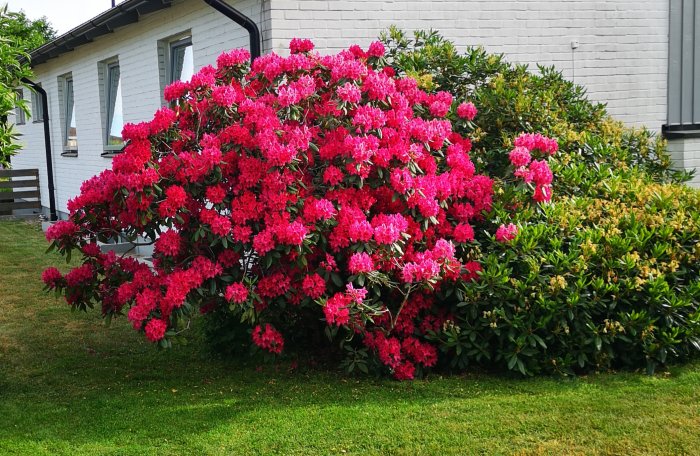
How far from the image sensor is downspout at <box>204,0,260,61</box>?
6.95 meters

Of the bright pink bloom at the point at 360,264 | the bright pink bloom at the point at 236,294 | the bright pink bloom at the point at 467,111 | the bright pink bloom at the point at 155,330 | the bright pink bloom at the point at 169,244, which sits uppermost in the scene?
the bright pink bloom at the point at 467,111

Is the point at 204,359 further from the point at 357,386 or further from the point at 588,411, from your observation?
the point at 588,411

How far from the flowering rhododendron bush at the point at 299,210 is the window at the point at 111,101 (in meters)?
7.06

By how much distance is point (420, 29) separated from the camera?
7746 millimetres

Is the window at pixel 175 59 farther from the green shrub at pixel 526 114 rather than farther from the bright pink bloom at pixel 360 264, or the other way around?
the bright pink bloom at pixel 360 264

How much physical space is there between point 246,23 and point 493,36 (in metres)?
2.66

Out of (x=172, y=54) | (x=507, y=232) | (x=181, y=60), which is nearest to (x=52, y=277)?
(x=507, y=232)

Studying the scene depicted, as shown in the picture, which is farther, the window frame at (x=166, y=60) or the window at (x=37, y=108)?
the window at (x=37, y=108)

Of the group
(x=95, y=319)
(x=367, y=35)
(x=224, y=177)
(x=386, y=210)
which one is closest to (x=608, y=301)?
(x=386, y=210)

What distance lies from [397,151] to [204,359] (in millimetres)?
2343

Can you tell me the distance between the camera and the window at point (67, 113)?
15164 millimetres

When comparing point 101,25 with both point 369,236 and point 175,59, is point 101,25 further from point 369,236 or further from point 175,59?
point 369,236

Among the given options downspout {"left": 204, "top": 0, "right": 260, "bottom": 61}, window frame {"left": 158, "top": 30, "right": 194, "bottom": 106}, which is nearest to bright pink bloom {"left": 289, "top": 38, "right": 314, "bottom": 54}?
downspout {"left": 204, "top": 0, "right": 260, "bottom": 61}

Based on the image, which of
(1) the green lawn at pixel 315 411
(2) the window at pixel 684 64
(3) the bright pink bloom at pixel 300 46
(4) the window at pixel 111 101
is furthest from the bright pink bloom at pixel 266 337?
(4) the window at pixel 111 101
